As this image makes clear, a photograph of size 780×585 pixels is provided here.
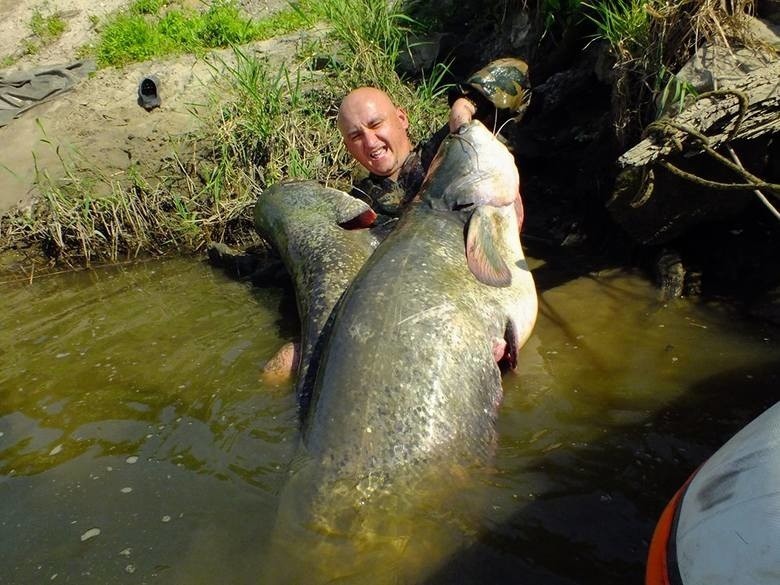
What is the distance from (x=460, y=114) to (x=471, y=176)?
33.5 inches

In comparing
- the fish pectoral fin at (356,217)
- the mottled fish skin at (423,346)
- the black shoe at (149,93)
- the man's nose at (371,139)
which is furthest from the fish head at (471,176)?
the black shoe at (149,93)

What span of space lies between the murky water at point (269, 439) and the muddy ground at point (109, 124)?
2991mm

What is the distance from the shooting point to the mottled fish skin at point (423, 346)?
271 cm

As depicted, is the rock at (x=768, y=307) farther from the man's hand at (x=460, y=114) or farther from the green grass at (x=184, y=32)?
the green grass at (x=184, y=32)

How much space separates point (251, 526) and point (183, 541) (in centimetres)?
28

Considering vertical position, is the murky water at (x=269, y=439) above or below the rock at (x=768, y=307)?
above

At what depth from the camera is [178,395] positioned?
3.91 m

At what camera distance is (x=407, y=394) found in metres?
2.78

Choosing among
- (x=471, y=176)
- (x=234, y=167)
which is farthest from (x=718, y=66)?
(x=234, y=167)

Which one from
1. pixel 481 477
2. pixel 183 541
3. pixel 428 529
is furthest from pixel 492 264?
pixel 183 541

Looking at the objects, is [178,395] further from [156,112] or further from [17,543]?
[156,112]

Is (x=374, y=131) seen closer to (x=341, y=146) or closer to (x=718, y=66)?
(x=341, y=146)

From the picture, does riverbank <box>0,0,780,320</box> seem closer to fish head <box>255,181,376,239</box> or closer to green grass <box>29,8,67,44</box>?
fish head <box>255,181,376,239</box>

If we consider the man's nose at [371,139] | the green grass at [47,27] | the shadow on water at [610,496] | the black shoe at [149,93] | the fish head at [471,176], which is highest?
the green grass at [47,27]
